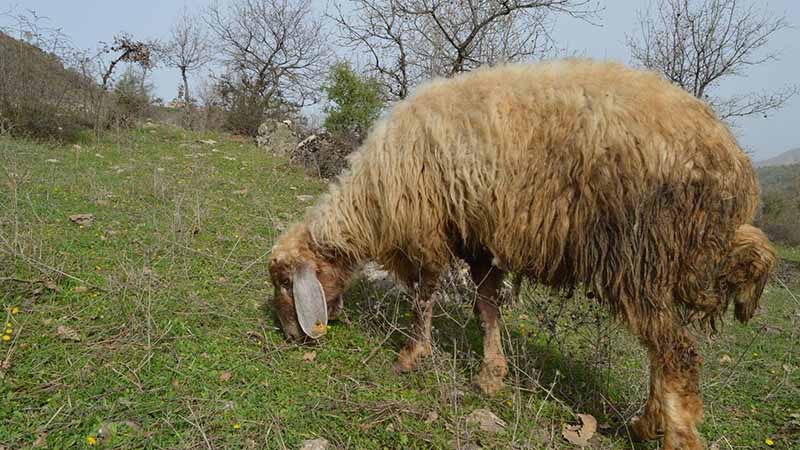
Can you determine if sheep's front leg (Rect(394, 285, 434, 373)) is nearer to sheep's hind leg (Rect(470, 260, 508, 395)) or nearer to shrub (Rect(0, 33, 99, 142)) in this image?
A: sheep's hind leg (Rect(470, 260, 508, 395))

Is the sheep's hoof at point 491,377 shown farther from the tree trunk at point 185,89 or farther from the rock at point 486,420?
the tree trunk at point 185,89

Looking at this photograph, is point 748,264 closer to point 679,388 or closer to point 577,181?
point 679,388

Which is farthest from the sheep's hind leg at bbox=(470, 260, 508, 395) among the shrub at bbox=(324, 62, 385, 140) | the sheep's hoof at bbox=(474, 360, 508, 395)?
the shrub at bbox=(324, 62, 385, 140)

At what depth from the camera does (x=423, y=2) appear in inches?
517

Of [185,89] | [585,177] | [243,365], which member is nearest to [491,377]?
[585,177]

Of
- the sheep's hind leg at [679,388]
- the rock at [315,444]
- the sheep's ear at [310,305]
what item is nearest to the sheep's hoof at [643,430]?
the sheep's hind leg at [679,388]

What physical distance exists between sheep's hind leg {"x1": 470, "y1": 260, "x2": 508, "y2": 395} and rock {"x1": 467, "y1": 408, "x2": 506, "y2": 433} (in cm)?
35

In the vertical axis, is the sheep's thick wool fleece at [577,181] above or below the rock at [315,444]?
above

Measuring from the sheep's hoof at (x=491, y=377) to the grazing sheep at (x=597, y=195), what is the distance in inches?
1.0

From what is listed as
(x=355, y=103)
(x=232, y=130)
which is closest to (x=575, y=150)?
(x=355, y=103)

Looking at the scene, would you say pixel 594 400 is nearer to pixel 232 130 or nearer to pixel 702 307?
pixel 702 307

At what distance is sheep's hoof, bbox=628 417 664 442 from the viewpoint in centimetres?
315

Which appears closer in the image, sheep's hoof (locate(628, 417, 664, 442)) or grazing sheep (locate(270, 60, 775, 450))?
grazing sheep (locate(270, 60, 775, 450))

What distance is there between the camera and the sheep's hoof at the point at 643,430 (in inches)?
124
